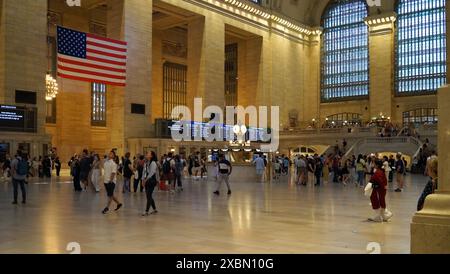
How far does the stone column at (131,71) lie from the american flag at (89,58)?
4145mm

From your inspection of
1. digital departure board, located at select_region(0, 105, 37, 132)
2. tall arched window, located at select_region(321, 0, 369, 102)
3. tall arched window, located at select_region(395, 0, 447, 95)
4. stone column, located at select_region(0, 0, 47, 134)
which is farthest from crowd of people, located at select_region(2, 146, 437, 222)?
tall arched window, located at select_region(321, 0, 369, 102)

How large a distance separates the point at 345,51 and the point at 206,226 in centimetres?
4340

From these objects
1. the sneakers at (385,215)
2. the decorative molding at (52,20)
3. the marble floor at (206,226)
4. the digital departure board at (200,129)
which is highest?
the decorative molding at (52,20)

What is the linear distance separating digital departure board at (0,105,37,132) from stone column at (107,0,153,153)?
5.96 meters

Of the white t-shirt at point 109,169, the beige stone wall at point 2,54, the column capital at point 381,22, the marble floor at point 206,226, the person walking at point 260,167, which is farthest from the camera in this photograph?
the column capital at point 381,22

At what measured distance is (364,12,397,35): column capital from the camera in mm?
44625

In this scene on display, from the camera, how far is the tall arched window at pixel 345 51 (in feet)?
158

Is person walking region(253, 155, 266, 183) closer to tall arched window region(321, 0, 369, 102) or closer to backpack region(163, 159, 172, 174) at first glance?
backpack region(163, 159, 172, 174)

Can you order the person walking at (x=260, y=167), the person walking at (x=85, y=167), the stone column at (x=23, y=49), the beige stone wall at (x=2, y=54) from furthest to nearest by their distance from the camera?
the stone column at (x=23, y=49), the beige stone wall at (x=2, y=54), the person walking at (x=260, y=167), the person walking at (x=85, y=167)

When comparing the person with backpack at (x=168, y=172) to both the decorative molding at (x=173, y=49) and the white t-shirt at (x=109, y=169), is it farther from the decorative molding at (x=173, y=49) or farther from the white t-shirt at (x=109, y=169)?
the decorative molding at (x=173, y=49)

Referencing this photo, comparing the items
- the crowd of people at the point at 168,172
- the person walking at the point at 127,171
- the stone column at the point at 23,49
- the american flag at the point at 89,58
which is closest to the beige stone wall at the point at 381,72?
the crowd of people at the point at 168,172

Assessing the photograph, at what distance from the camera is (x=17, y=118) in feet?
78.7

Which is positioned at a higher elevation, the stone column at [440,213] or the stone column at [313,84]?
the stone column at [313,84]
